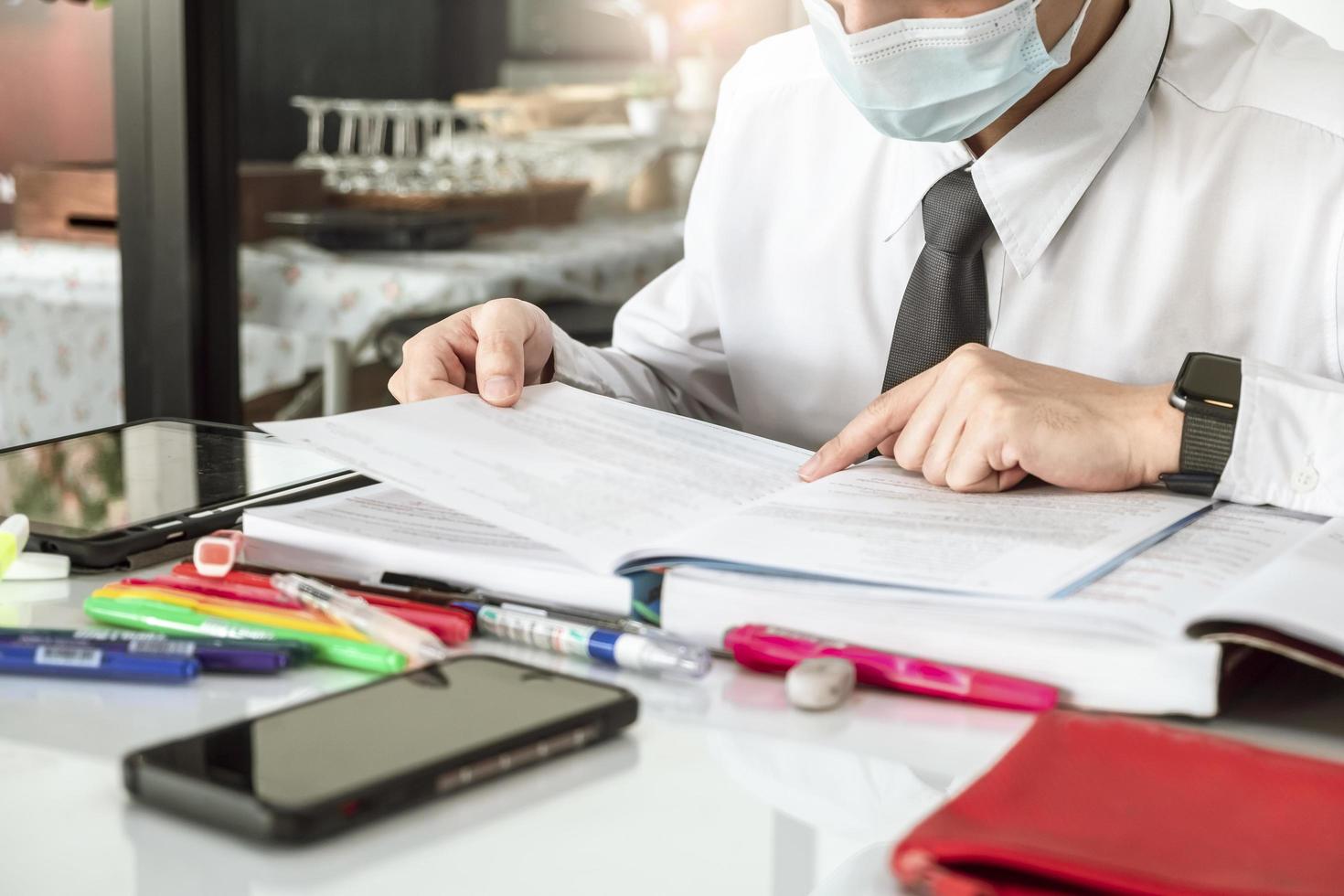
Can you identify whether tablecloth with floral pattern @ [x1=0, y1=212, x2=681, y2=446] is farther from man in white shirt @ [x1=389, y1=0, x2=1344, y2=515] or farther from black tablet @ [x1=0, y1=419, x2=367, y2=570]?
black tablet @ [x1=0, y1=419, x2=367, y2=570]

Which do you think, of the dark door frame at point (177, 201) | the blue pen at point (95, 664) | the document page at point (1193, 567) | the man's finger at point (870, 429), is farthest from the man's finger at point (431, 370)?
the dark door frame at point (177, 201)

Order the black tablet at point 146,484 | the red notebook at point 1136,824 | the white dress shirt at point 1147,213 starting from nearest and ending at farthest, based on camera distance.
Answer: the red notebook at point 1136,824 < the black tablet at point 146,484 < the white dress shirt at point 1147,213

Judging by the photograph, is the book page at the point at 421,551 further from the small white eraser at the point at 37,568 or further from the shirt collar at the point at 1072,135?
the shirt collar at the point at 1072,135

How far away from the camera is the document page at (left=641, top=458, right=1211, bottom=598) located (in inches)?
23.2

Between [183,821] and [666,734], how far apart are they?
6.9 inches

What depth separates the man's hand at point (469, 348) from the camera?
91cm

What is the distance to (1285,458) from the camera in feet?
2.50

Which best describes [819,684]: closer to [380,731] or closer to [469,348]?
[380,731]

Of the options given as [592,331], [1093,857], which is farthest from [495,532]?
[592,331]

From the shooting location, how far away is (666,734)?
534 millimetres

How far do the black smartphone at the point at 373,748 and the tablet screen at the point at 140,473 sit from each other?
1.01ft

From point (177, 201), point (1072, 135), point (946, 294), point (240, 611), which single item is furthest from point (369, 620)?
point (177, 201)

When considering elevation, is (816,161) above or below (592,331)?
above

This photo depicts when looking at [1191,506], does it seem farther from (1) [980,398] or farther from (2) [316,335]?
(2) [316,335]
